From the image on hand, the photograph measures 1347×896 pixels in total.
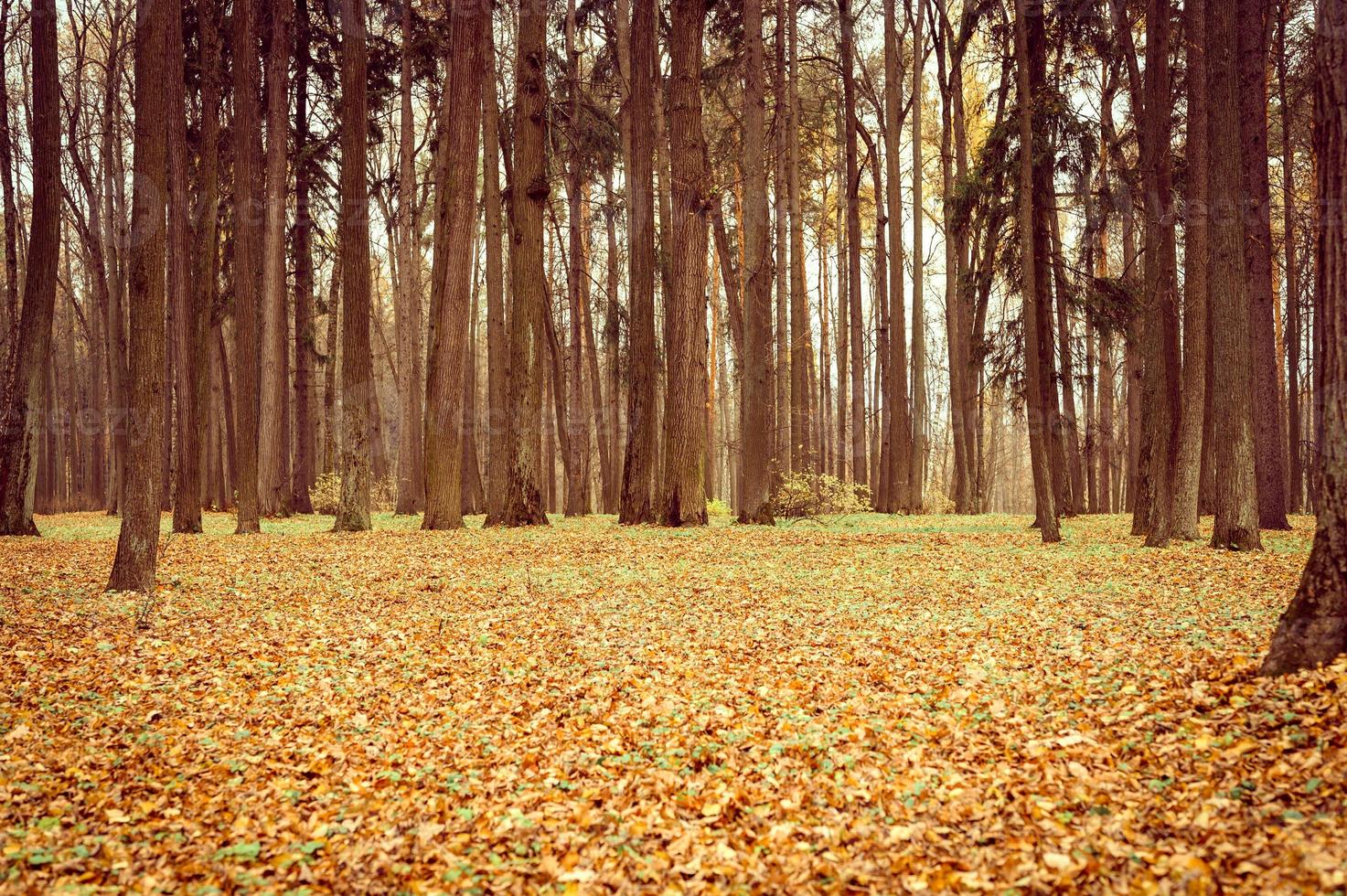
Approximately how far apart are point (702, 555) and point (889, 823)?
7013 millimetres

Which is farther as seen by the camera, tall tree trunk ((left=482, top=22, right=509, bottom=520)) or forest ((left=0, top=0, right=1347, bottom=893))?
tall tree trunk ((left=482, top=22, right=509, bottom=520))

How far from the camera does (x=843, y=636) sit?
648cm

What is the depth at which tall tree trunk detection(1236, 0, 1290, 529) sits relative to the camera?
12.0m

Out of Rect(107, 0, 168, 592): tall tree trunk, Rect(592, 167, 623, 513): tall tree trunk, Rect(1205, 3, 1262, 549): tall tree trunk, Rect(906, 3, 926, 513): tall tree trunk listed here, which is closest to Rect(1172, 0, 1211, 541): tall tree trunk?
Rect(1205, 3, 1262, 549): tall tree trunk

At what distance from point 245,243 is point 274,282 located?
111 inches

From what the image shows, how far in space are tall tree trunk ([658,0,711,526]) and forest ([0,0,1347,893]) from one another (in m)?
0.07

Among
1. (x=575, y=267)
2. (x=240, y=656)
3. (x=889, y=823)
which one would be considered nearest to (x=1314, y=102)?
(x=889, y=823)

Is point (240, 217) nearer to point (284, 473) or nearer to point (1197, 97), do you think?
point (284, 473)

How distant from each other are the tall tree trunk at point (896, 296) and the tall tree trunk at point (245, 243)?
13231mm

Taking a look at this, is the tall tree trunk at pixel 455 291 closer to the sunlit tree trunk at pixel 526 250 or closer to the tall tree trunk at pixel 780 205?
the sunlit tree trunk at pixel 526 250

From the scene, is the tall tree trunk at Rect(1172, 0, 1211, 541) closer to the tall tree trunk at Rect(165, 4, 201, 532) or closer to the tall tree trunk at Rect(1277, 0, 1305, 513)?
the tall tree trunk at Rect(1277, 0, 1305, 513)

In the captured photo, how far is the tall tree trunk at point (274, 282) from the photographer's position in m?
15.0

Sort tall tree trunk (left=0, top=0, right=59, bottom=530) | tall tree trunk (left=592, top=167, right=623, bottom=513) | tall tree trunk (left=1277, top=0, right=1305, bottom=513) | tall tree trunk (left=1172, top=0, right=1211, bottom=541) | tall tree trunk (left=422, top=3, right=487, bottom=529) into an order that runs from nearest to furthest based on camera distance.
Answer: tall tree trunk (left=1172, top=0, right=1211, bottom=541) → tall tree trunk (left=0, top=0, right=59, bottom=530) → tall tree trunk (left=1277, top=0, right=1305, bottom=513) → tall tree trunk (left=422, top=3, right=487, bottom=529) → tall tree trunk (left=592, top=167, right=623, bottom=513)

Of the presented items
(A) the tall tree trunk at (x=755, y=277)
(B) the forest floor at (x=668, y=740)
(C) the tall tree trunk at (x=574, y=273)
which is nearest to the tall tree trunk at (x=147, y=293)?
(B) the forest floor at (x=668, y=740)
